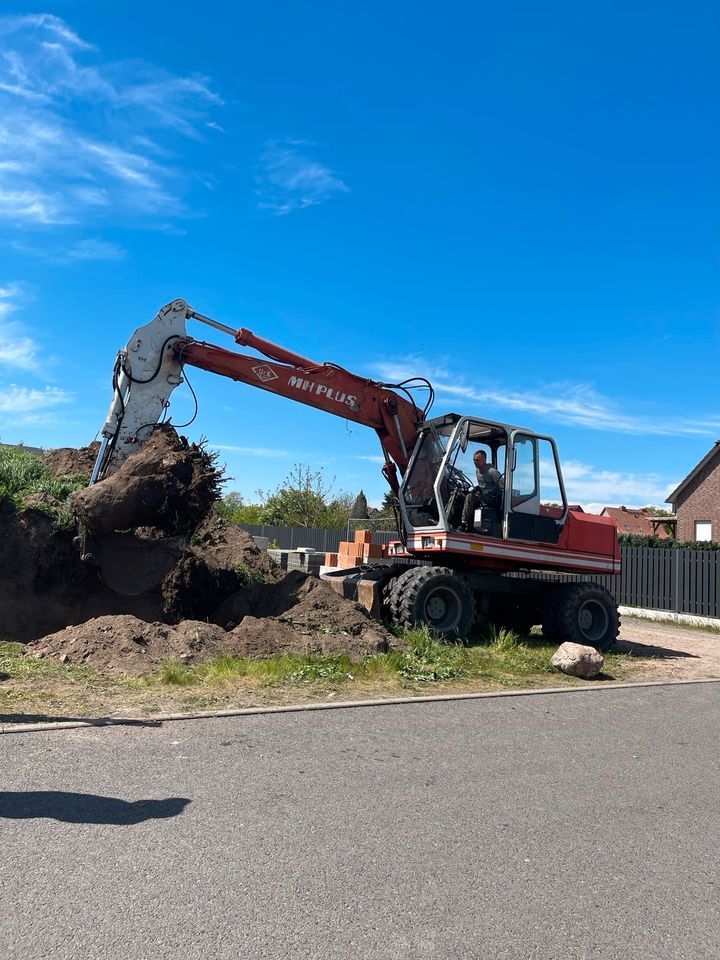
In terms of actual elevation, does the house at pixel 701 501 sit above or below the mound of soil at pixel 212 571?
above

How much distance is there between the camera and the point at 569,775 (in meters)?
6.09

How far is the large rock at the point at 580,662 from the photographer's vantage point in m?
10.6

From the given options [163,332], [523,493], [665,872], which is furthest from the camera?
[523,493]

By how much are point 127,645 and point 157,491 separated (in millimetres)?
2368

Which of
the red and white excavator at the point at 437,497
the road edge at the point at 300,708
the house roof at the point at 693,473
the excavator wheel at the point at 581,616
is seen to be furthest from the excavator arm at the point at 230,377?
the house roof at the point at 693,473

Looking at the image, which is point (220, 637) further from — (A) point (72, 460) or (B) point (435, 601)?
(A) point (72, 460)

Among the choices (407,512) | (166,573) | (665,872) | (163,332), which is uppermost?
(163,332)

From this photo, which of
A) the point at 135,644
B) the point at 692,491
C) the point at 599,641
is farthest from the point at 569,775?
the point at 692,491

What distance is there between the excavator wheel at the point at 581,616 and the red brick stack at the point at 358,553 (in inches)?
119

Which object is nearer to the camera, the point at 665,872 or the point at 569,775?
the point at 665,872

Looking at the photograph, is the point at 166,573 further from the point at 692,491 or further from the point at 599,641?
the point at 692,491

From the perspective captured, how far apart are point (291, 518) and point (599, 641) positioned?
34.3m

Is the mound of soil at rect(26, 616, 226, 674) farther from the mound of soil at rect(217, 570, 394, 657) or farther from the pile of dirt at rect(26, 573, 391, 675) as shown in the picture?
the mound of soil at rect(217, 570, 394, 657)

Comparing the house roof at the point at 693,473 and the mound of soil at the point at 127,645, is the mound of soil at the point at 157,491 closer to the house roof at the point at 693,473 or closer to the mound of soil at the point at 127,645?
the mound of soil at the point at 127,645
